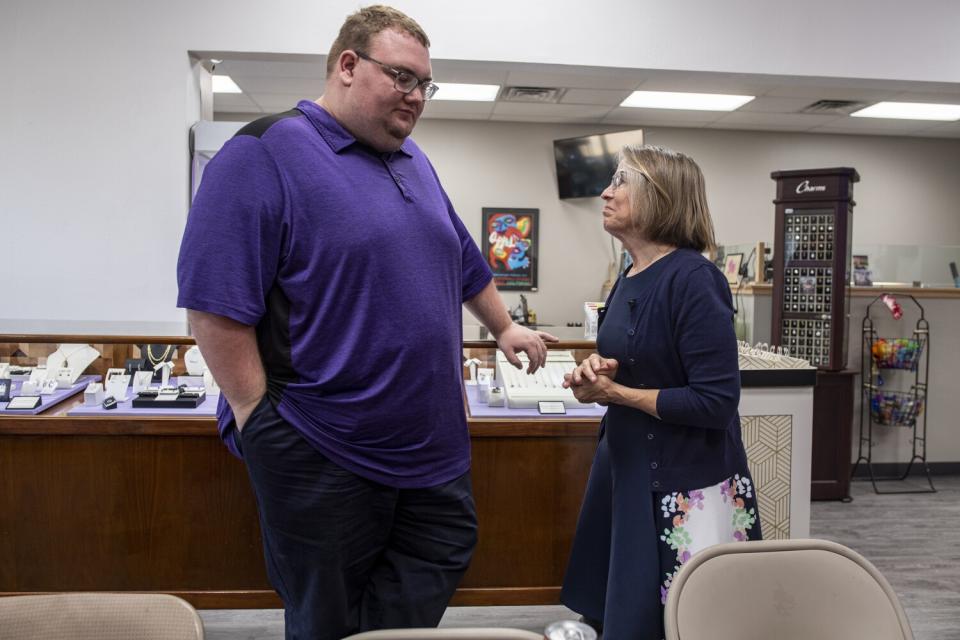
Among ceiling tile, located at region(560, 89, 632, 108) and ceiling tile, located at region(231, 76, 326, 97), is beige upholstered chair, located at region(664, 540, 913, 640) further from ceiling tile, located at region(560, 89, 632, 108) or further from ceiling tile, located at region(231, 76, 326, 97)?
ceiling tile, located at region(231, 76, 326, 97)

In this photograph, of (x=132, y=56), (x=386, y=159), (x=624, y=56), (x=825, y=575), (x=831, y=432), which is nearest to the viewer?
(x=825, y=575)

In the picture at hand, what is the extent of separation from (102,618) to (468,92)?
5565mm

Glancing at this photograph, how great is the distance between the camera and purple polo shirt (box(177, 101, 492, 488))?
4.12 feet

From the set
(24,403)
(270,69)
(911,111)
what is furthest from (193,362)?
(911,111)

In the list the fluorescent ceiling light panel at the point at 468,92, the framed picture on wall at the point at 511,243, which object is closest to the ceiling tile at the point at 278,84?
the fluorescent ceiling light panel at the point at 468,92

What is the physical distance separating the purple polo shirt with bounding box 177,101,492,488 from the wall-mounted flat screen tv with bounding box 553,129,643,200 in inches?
231

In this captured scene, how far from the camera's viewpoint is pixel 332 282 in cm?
129

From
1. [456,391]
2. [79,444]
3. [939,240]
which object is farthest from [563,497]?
[939,240]

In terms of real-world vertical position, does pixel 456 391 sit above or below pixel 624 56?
below

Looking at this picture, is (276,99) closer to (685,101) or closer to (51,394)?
(685,101)

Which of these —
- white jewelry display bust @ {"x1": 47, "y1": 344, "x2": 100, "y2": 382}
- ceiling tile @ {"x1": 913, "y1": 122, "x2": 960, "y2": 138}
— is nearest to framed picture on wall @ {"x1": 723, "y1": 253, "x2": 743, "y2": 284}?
ceiling tile @ {"x1": 913, "y1": 122, "x2": 960, "y2": 138}

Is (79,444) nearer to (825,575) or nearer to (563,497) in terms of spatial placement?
(563,497)

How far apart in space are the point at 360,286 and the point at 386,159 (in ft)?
0.96

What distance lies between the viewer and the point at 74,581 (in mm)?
2256
